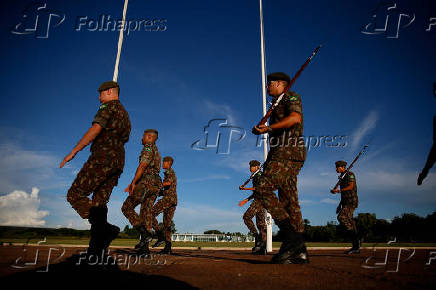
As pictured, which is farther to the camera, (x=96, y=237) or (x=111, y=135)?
(x=111, y=135)

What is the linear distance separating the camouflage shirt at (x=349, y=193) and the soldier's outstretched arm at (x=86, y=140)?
7165mm

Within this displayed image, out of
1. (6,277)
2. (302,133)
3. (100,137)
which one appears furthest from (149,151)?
(6,277)

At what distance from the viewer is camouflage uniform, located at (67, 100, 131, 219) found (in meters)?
3.36

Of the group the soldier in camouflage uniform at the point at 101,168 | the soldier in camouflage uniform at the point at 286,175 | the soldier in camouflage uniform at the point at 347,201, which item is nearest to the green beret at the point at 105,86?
the soldier in camouflage uniform at the point at 101,168

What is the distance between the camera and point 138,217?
5.74 meters

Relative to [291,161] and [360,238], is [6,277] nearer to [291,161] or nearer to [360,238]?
[291,161]

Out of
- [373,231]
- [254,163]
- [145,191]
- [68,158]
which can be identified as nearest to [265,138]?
[254,163]

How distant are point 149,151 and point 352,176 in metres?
5.92

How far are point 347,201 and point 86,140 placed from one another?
732cm

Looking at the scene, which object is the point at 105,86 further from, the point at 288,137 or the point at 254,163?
the point at 254,163

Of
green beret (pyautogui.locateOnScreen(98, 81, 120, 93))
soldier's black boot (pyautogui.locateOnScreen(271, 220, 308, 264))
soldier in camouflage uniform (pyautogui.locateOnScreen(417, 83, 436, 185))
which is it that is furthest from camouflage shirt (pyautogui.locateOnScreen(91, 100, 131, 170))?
soldier in camouflage uniform (pyautogui.locateOnScreen(417, 83, 436, 185))

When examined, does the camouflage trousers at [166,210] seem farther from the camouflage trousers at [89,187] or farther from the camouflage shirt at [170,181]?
the camouflage trousers at [89,187]

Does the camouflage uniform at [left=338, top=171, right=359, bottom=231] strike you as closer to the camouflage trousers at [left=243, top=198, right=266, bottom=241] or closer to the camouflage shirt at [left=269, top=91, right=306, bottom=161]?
the camouflage trousers at [left=243, top=198, right=266, bottom=241]

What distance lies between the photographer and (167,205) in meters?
7.19
